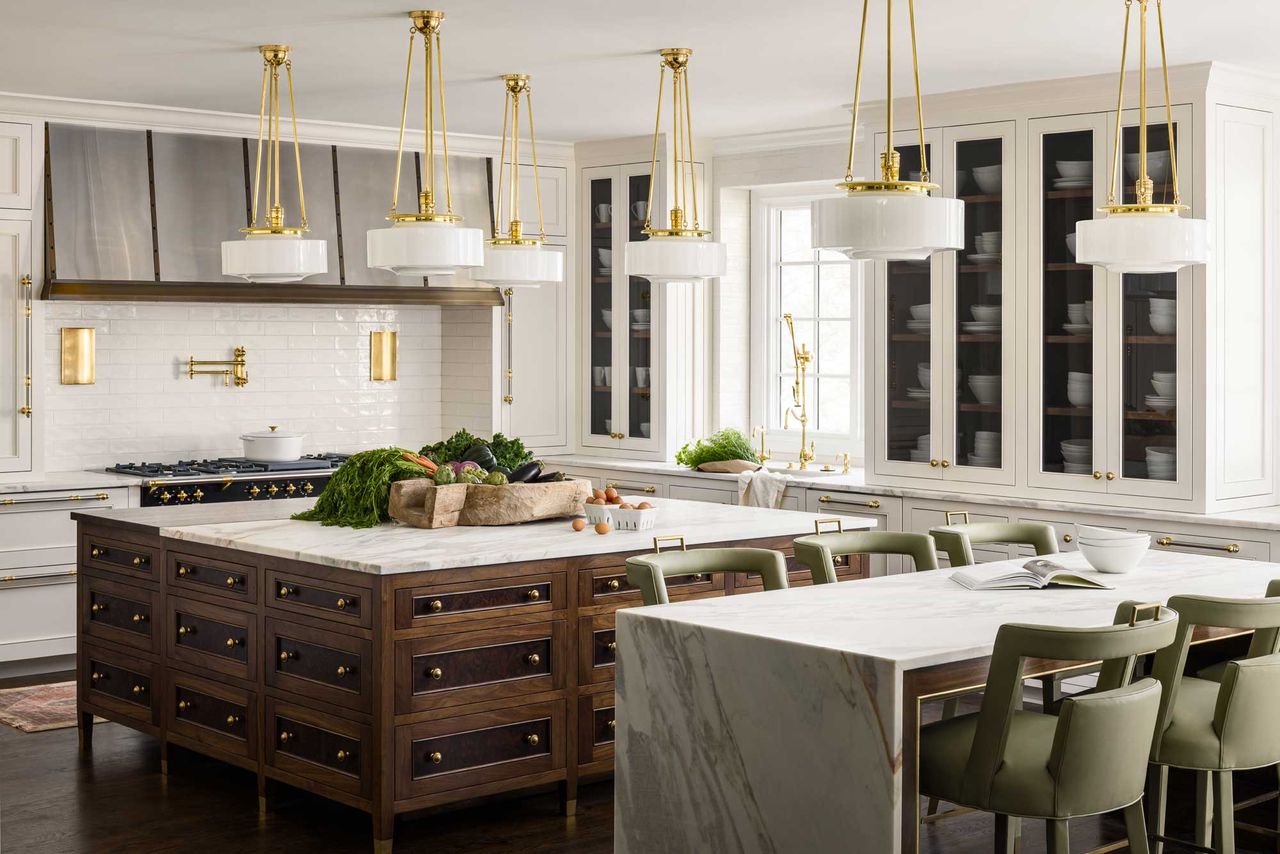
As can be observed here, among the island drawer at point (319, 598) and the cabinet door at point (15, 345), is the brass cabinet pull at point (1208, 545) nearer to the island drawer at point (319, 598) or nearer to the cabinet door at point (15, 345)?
the island drawer at point (319, 598)

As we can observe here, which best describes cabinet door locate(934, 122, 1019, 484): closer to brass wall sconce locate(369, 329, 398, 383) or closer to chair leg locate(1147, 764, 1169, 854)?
chair leg locate(1147, 764, 1169, 854)

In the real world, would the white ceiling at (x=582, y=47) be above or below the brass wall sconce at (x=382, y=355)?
above

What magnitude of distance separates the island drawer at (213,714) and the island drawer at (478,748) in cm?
69

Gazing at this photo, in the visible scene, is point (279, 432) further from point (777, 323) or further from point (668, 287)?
point (777, 323)

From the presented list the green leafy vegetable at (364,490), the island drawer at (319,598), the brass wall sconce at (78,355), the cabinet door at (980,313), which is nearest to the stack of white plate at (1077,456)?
the cabinet door at (980,313)

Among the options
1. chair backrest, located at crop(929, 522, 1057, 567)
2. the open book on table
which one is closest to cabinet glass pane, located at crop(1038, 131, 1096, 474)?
chair backrest, located at crop(929, 522, 1057, 567)

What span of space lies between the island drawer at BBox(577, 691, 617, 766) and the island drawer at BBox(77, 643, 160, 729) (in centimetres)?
156

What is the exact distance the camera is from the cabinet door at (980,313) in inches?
259

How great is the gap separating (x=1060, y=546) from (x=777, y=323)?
8.54ft

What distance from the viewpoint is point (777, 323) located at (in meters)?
8.52

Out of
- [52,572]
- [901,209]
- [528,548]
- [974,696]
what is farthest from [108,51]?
[974,696]

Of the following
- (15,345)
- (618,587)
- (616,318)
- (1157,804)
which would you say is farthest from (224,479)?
(1157,804)

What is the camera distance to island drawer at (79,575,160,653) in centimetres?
529

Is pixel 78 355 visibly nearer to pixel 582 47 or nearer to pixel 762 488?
pixel 582 47
